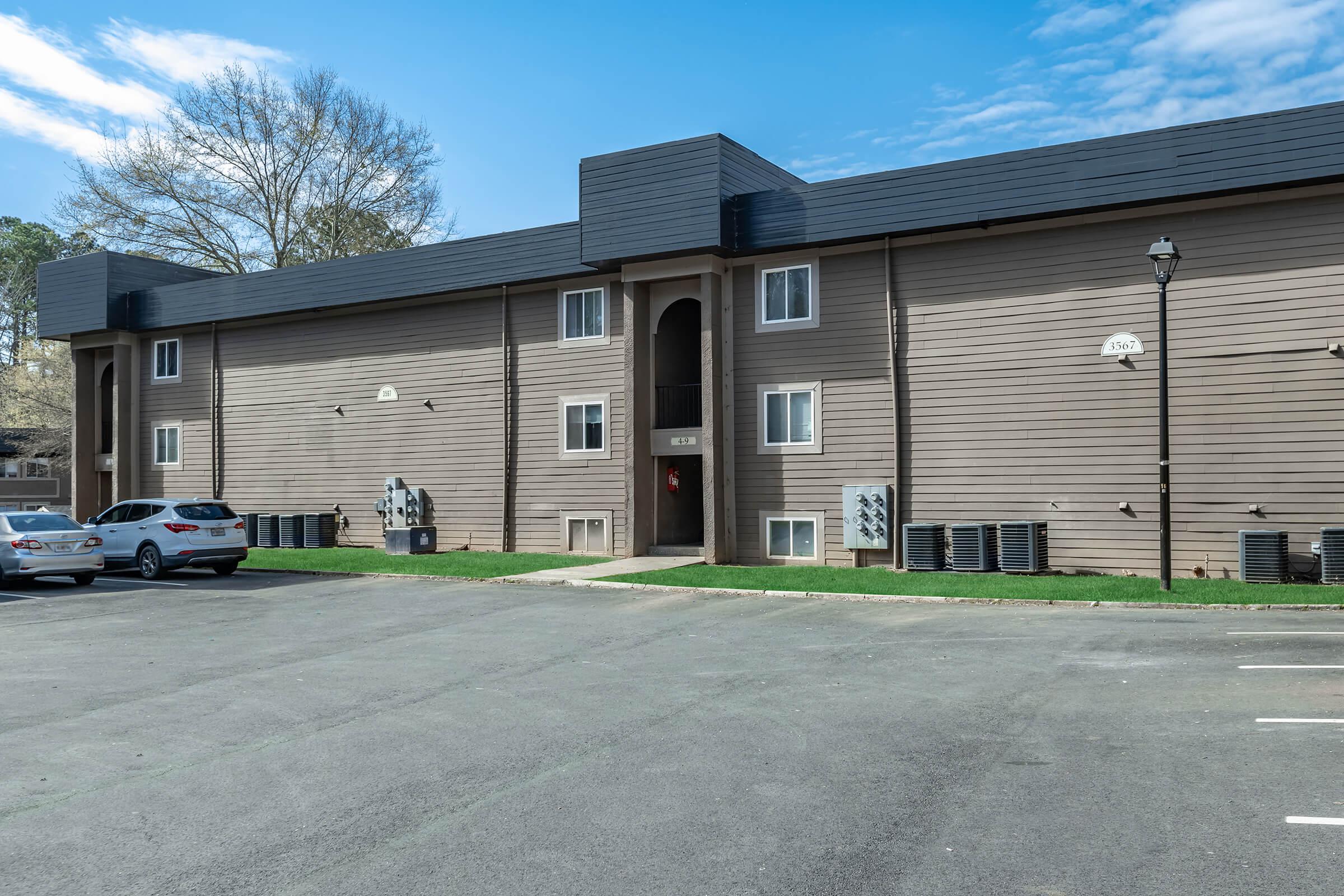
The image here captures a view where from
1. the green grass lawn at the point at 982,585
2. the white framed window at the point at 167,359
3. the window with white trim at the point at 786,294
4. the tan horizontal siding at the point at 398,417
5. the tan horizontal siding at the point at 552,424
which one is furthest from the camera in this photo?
the white framed window at the point at 167,359

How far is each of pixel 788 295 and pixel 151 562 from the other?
13.9 metres

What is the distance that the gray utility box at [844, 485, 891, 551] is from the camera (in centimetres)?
2061

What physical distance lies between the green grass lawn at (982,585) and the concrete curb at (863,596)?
12 cm

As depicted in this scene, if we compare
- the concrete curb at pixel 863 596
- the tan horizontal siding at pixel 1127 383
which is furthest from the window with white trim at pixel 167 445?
the tan horizontal siding at pixel 1127 383

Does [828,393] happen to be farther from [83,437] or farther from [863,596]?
[83,437]

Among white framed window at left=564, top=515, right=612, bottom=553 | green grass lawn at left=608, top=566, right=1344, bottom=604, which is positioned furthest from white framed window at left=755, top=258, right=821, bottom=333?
white framed window at left=564, top=515, right=612, bottom=553

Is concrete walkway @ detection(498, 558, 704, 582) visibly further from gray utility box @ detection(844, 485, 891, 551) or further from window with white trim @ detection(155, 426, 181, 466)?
window with white trim @ detection(155, 426, 181, 466)

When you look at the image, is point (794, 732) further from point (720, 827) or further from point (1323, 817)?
point (1323, 817)

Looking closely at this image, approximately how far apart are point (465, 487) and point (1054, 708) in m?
19.3

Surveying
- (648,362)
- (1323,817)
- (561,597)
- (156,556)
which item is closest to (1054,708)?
(1323,817)

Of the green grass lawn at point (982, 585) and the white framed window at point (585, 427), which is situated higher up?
the white framed window at point (585, 427)

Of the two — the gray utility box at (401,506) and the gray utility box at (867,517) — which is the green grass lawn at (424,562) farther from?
the gray utility box at (867,517)

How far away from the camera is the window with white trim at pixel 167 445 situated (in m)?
31.9

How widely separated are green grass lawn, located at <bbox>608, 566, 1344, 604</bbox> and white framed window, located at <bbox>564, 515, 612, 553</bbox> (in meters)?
3.67
